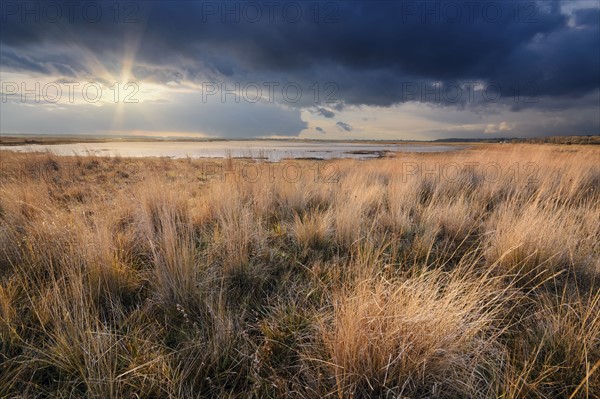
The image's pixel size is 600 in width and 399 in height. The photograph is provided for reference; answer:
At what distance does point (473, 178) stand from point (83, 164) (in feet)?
55.0

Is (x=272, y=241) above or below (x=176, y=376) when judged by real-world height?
above

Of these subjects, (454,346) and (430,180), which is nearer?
(454,346)

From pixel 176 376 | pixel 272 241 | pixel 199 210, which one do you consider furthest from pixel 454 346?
pixel 199 210

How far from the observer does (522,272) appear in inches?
→ 107

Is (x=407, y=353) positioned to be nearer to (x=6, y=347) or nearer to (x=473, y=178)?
(x=6, y=347)

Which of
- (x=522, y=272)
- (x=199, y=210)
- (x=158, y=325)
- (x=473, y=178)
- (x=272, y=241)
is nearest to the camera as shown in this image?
(x=158, y=325)

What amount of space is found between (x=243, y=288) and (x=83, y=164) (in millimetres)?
14878

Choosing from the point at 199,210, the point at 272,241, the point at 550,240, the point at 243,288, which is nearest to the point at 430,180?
the point at 550,240

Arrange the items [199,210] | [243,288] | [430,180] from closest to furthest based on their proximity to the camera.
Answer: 1. [243,288]
2. [199,210]
3. [430,180]

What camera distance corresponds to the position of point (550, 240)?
2.83 meters

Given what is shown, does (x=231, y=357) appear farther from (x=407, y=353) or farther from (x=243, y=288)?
(x=407, y=353)


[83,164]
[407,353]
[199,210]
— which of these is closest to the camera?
[407,353]

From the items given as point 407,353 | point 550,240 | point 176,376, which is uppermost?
point 550,240

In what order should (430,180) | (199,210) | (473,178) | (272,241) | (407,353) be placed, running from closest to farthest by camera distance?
(407,353), (272,241), (199,210), (430,180), (473,178)
